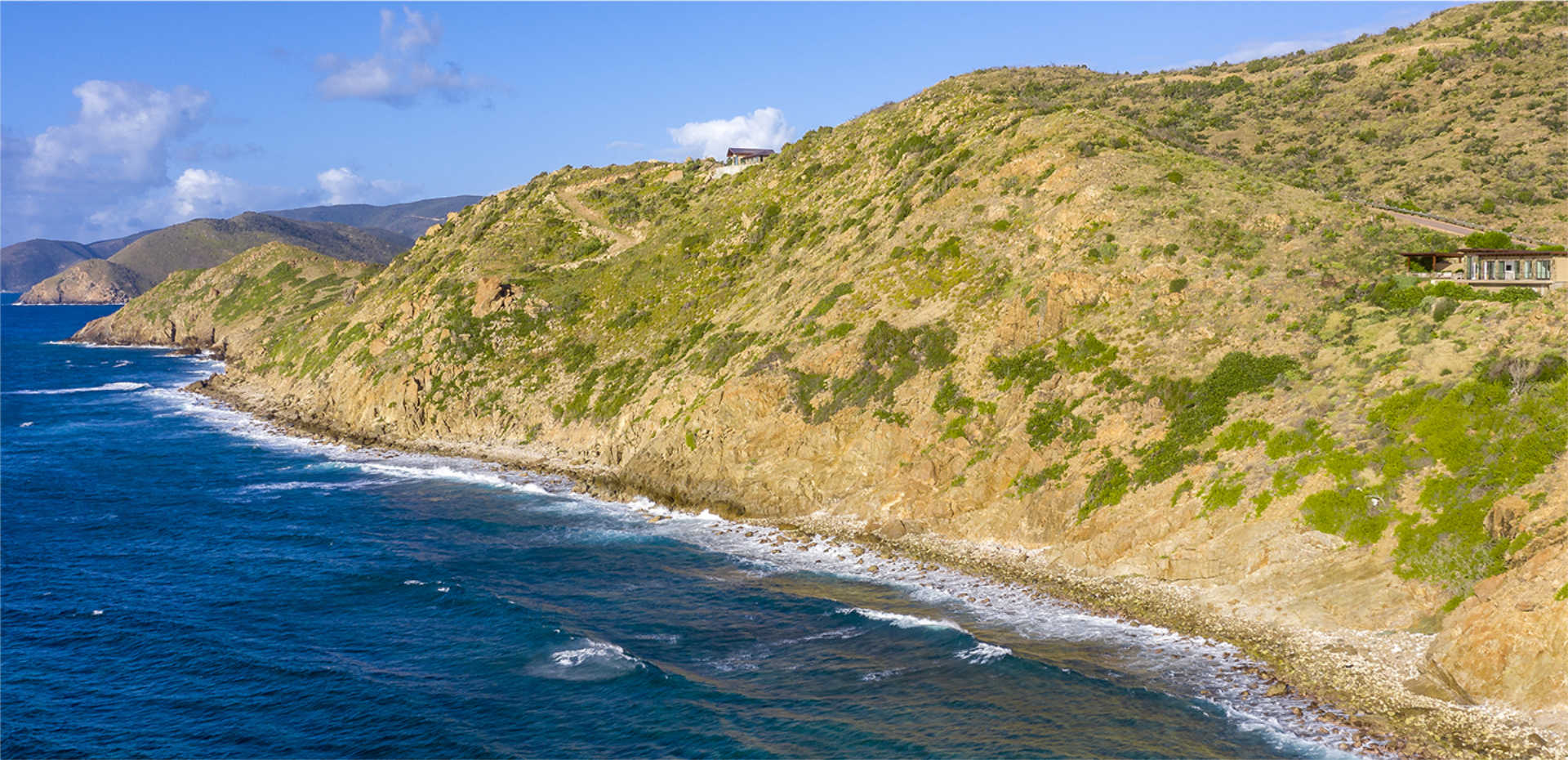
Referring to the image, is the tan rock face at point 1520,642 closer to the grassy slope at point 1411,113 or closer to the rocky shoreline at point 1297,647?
the rocky shoreline at point 1297,647

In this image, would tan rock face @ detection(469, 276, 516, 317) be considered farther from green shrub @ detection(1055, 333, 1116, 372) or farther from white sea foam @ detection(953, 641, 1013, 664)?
white sea foam @ detection(953, 641, 1013, 664)

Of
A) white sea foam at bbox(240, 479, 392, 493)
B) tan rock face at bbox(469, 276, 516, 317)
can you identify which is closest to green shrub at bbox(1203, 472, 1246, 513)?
white sea foam at bbox(240, 479, 392, 493)

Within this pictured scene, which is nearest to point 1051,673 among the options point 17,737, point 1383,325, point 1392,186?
point 1383,325

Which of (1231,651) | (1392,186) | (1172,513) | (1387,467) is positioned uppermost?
(1392,186)

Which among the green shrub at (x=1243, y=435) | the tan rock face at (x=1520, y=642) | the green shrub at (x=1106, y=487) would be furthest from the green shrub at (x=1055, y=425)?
the tan rock face at (x=1520, y=642)

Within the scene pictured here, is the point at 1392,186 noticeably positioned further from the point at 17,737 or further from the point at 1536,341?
the point at 17,737
